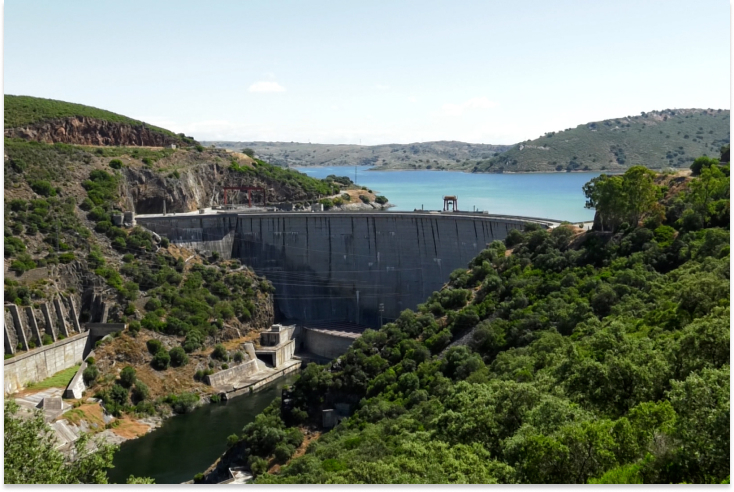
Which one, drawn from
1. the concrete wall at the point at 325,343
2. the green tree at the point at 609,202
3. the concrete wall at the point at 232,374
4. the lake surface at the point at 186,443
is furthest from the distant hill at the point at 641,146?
the lake surface at the point at 186,443

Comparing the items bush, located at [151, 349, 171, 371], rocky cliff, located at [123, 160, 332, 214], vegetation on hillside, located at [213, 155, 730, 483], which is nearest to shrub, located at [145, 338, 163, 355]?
bush, located at [151, 349, 171, 371]

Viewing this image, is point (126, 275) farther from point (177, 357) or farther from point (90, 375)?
point (90, 375)

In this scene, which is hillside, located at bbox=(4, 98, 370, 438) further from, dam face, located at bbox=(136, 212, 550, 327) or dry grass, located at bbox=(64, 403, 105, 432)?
dam face, located at bbox=(136, 212, 550, 327)

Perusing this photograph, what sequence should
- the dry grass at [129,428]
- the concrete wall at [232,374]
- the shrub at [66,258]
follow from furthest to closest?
the shrub at [66,258], the concrete wall at [232,374], the dry grass at [129,428]

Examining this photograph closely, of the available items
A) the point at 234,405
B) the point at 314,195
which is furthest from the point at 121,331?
the point at 314,195

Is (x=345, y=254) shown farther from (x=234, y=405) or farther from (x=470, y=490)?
(x=470, y=490)

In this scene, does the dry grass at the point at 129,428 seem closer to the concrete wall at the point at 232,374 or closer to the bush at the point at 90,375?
the bush at the point at 90,375
